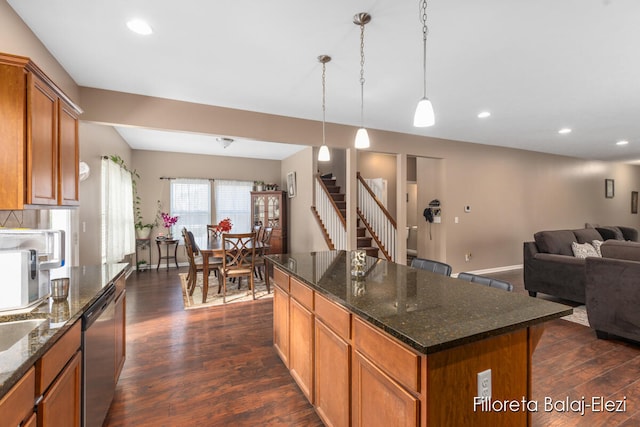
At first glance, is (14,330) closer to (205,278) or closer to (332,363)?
(332,363)

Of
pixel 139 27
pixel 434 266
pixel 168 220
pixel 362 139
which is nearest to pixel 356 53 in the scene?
pixel 362 139

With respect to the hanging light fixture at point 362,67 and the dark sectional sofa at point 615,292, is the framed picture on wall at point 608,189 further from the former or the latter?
the hanging light fixture at point 362,67

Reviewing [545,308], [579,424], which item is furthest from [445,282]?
[579,424]

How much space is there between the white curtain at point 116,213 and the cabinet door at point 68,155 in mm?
2538

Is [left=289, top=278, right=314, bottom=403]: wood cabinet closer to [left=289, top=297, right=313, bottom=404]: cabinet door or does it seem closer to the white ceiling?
[left=289, top=297, right=313, bottom=404]: cabinet door

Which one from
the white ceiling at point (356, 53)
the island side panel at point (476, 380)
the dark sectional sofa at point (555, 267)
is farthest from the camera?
the dark sectional sofa at point (555, 267)

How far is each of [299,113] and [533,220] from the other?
5888mm

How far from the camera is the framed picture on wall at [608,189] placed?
8.12 metres

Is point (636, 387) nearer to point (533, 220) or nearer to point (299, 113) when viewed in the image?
point (299, 113)

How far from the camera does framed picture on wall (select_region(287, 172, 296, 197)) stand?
6.85 meters

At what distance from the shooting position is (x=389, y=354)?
3.84 feet

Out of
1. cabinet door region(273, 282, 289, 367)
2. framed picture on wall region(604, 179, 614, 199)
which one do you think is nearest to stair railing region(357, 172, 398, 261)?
cabinet door region(273, 282, 289, 367)

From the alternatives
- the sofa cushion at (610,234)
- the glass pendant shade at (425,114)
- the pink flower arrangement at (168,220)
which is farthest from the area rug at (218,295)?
the sofa cushion at (610,234)

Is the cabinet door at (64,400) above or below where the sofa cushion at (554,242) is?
below
